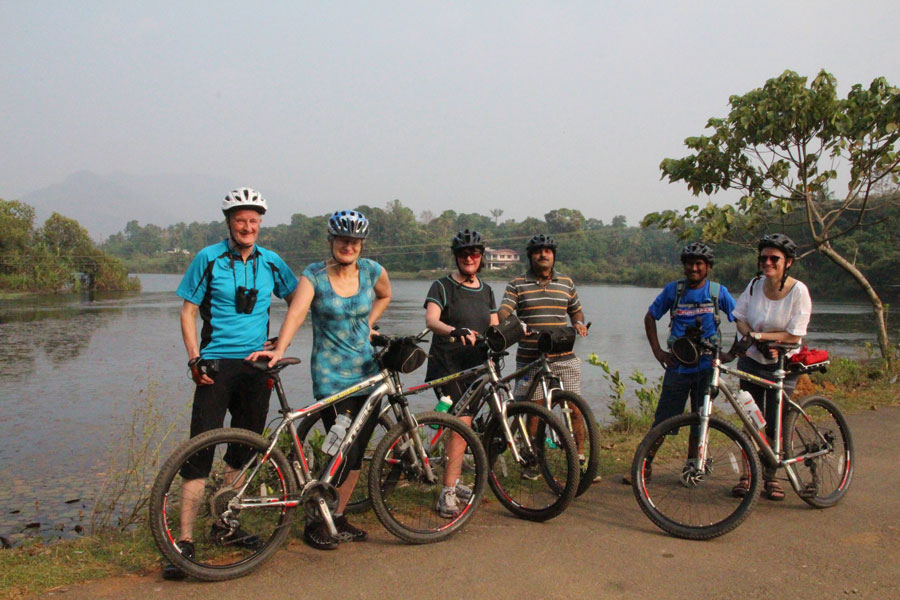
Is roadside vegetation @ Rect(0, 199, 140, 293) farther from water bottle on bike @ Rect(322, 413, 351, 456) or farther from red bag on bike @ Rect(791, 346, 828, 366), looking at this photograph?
red bag on bike @ Rect(791, 346, 828, 366)

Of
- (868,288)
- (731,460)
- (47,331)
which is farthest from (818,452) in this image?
(47,331)

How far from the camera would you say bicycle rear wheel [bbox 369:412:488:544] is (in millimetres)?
4008

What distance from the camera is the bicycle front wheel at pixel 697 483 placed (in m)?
4.12

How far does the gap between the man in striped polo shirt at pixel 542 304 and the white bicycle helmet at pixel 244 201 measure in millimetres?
1988

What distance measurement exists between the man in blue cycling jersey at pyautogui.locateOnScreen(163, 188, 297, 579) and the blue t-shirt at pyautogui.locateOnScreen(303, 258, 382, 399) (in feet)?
0.90

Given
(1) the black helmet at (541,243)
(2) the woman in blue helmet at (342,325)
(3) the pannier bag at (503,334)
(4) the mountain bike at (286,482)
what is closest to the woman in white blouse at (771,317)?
(1) the black helmet at (541,243)

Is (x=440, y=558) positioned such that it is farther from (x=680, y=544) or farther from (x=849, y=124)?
(x=849, y=124)

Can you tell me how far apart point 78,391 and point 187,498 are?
14.4 m

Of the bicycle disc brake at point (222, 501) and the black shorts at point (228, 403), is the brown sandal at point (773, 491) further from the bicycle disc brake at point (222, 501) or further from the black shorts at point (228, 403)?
the bicycle disc brake at point (222, 501)

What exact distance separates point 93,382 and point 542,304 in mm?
15635

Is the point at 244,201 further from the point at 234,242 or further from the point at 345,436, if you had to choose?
the point at 345,436

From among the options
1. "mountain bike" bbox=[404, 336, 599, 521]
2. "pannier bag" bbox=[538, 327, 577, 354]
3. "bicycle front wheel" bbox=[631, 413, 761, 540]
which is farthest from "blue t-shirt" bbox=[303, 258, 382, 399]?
"bicycle front wheel" bbox=[631, 413, 761, 540]

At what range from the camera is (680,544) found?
405cm

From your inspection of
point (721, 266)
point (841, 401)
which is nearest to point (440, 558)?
point (841, 401)
